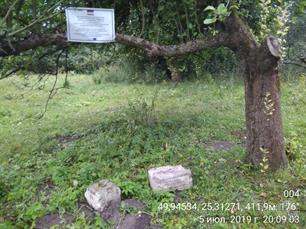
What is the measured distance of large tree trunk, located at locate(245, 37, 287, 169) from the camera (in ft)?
10.9

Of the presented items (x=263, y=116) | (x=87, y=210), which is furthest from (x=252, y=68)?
(x=87, y=210)

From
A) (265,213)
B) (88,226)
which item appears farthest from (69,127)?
(265,213)

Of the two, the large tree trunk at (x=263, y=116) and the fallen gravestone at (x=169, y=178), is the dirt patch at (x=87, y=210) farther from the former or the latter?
the large tree trunk at (x=263, y=116)

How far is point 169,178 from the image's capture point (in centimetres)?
309

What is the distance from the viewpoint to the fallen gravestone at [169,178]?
308 cm

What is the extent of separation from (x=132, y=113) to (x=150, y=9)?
1549mm

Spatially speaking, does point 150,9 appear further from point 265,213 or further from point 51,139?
point 265,213

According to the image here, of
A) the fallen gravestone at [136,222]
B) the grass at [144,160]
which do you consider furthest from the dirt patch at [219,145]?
the fallen gravestone at [136,222]

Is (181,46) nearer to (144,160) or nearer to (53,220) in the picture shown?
(144,160)

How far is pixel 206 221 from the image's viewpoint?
2.81 m

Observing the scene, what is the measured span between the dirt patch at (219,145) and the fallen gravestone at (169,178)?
0.97m

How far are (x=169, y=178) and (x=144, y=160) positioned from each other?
1.89 ft

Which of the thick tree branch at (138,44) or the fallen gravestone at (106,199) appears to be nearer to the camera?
the fallen gravestone at (106,199)

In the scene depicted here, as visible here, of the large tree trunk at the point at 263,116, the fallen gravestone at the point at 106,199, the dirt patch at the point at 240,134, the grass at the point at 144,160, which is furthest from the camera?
the dirt patch at the point at 240,134
